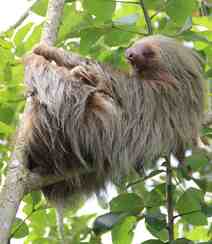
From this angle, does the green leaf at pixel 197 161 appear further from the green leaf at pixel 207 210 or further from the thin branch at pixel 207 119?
the thin branch at pixel 207 119

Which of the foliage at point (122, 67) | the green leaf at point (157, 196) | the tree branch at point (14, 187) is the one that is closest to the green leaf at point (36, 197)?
the foliage at point (122, 67)

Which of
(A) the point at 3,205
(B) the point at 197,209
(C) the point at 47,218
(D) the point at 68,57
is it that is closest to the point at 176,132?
(B) the point at 197,209

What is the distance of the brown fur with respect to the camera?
14.0 feet

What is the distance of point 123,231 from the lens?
438 cm

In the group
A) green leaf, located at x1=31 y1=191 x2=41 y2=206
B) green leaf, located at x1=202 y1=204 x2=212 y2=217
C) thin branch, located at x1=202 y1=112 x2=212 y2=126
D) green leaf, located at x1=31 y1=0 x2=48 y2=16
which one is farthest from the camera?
green leaf, located at x1=31 y1=0 x2=48 y2=16

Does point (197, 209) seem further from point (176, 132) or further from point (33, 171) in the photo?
point (33, 171)

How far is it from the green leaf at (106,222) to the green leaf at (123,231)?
139mm

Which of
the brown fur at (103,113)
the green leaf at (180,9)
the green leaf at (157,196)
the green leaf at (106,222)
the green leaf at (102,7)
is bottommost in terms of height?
the green leaf at (157,196)

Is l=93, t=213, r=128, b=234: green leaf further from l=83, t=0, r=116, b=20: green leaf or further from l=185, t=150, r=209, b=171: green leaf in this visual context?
l=83, t=0, r=116, b=20: green leaf

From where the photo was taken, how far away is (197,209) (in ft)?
14.0

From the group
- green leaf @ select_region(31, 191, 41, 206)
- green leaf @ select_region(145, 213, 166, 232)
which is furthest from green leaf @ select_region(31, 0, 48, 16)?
green leaf @ select_region(145, 213, 166, 232)

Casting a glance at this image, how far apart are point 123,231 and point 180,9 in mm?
1726

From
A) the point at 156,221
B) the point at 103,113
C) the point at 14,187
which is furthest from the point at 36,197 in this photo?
the point at 14,187

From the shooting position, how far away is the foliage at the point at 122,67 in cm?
427
